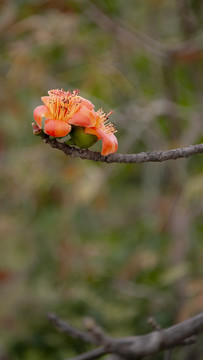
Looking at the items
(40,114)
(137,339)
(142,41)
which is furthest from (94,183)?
(137,339)

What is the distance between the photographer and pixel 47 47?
302 cm

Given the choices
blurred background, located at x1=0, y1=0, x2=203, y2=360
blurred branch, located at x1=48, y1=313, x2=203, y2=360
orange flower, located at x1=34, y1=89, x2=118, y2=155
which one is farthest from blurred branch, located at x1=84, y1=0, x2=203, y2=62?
blurred branch, located at x1=48, y1=313, x2=203, y2=360

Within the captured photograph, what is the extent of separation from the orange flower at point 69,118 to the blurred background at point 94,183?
145 centimetres

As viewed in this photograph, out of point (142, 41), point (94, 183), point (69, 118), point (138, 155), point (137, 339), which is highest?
point (142, 41)

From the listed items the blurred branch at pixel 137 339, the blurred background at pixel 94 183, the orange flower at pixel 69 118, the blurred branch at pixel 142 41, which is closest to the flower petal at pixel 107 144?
the orange flower at pixel 69 118

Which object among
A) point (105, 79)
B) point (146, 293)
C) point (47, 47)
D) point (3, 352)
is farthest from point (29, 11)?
point (3, 352)

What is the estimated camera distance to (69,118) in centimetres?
87

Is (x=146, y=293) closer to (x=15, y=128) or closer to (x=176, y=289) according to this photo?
(x=176, y=289)

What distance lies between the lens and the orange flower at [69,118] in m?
0.85

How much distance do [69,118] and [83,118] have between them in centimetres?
3

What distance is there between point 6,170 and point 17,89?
2.00 feet

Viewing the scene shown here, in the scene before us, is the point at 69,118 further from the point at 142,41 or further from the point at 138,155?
the point at 142,41

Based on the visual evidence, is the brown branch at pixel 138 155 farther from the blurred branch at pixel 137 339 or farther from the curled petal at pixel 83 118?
the blurred branch at pixel 137 339

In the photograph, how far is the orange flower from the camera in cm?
85
